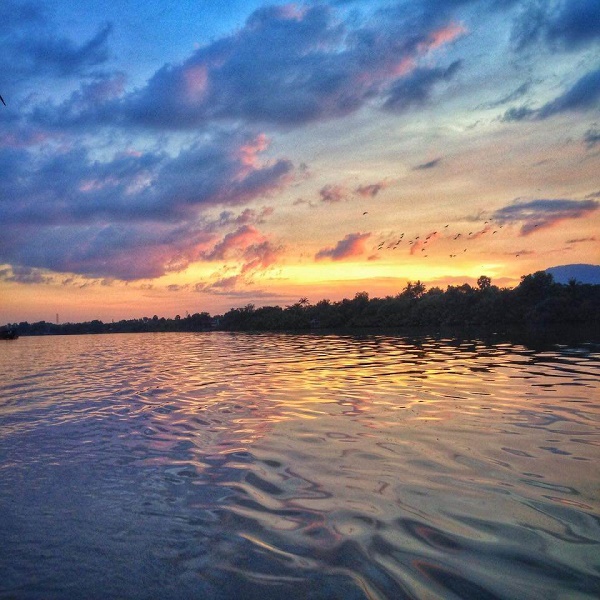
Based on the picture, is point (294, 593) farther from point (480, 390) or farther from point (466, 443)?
point (480, 390)

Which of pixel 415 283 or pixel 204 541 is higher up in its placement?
pixel 415 283

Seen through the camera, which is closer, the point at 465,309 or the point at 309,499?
the point at 309,499

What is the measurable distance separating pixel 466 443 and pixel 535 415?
3035mm

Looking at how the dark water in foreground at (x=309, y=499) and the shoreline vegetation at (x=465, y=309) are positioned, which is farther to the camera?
the shoreline vegetation at (x=465, y=309)

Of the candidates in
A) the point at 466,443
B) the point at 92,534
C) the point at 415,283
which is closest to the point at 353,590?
the point at 92,534

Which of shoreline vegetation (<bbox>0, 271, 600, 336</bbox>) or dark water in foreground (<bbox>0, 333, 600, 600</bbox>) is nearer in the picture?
dark water in foreground (<bbox>0, 333, 600, 600</bbox>)

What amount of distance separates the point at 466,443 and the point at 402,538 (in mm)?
3884

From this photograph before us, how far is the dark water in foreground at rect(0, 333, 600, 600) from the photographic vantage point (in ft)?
13.7

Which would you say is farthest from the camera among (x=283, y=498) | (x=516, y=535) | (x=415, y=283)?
(x=415, y=283)

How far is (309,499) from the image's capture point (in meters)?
5.99

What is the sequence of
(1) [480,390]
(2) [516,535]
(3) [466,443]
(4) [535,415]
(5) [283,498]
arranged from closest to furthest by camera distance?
(2) [516,535], (5) [283,498], (3) [466,443], (4) [535,415], (1) [480,390]

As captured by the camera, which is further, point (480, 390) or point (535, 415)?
point (480, 390)

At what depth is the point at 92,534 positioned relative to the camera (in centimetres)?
521

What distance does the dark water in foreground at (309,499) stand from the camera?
13.7 feet
